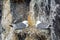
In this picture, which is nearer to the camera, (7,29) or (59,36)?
(59,36)

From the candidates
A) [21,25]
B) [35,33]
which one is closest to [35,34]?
[35,33]

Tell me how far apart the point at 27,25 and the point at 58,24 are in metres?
0.44

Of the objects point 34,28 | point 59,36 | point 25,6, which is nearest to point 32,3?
point 25,6

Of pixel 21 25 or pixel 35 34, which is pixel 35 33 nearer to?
pixel 35 34

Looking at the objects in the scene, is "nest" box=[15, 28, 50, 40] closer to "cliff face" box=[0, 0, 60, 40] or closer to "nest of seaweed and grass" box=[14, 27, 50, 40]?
"nest of seaweed and grass" box=[14, 27, 50, 40]

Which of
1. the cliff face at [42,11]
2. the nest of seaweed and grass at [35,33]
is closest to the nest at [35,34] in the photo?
the nest of seaweed and grass at [35,33]

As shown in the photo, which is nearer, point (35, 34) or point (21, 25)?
point (35, 34)

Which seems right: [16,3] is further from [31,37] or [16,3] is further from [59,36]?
[59,36]

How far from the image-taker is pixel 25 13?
347 centimetres

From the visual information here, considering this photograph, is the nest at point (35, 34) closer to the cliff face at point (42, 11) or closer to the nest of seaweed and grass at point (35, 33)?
the nest of seaweed and grass at point (35, 33)

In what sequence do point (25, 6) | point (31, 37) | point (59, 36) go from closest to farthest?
point (59, 36) < point (31, 37) < point (25, 6)

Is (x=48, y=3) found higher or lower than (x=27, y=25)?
higher

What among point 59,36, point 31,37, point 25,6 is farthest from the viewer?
point 25,6

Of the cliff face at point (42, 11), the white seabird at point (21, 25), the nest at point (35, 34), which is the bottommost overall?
the nest at point (35, 34)
